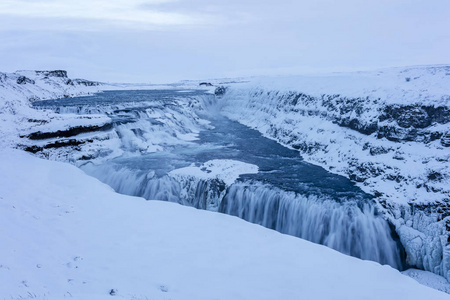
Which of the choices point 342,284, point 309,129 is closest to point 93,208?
point 342,284

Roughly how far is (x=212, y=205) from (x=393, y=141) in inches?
354

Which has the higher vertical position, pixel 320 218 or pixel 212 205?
pixel 320 218

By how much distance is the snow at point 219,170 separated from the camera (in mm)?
15242

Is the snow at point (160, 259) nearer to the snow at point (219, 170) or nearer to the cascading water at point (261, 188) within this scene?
the cascading water at point (261, 188)

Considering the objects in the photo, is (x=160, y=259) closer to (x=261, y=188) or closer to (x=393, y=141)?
(x=261, y=188)

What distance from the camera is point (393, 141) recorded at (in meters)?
15.4

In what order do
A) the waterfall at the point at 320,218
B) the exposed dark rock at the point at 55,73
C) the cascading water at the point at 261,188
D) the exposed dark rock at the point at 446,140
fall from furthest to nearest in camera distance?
the exposed dark rock at the point at 55,73 → the exposed dark rock at the point at 446,140 → the cascading water at the point at 261,188 → the waterfall at the point at 320,218

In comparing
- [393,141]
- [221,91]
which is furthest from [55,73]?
[393,141]

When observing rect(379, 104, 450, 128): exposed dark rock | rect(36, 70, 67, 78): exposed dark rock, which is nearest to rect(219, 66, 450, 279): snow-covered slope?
rect(379, 104, 450, 128): exposed dark rock

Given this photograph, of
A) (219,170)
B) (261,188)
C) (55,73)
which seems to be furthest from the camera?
(55,73)

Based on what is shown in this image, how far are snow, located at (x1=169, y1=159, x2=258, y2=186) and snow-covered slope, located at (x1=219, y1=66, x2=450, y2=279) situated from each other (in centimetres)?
428

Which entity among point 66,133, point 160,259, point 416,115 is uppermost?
point 416,115

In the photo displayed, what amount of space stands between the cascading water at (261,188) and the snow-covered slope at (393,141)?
822mm

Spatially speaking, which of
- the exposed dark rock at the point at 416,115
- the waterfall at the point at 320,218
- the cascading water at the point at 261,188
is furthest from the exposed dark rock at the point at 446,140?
the waterfall at the point at 320,218
